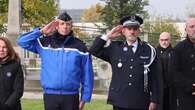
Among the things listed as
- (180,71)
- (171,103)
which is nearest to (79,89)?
(180,71)

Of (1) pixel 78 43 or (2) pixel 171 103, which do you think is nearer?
(1) pixel 78 43

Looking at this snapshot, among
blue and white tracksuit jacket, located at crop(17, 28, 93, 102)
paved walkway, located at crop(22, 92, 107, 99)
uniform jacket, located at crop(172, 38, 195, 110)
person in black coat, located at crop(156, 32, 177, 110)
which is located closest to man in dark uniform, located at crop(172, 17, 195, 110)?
uniform jacket, located at crop(172, 38, 195, 110)

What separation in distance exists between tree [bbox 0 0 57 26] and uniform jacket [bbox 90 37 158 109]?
30.6 metres

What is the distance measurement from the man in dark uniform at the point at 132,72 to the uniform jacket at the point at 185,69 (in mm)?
394

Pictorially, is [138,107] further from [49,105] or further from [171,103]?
[171,103]

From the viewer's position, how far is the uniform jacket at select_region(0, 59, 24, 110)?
7.23 m

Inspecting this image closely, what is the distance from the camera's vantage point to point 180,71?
7.29 meters

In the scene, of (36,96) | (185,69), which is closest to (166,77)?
(185,69)

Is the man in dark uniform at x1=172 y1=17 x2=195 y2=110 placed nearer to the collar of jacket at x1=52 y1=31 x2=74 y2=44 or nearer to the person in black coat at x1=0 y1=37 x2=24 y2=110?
the collar of jacket at x1=52 y1=31 x2=74 y2=44

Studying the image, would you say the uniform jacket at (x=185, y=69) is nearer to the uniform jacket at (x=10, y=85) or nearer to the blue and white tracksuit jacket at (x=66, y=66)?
the blue and white tracksuit jacket at (x=66, y=66)

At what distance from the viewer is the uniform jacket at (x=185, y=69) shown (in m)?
7.24

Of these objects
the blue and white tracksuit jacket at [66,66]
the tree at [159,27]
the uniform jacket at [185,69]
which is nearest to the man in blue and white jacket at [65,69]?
the blue and white tracksuit jacket at [66,66]

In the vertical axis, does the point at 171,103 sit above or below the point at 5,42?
below

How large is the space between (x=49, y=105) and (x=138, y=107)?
107 centimetres
